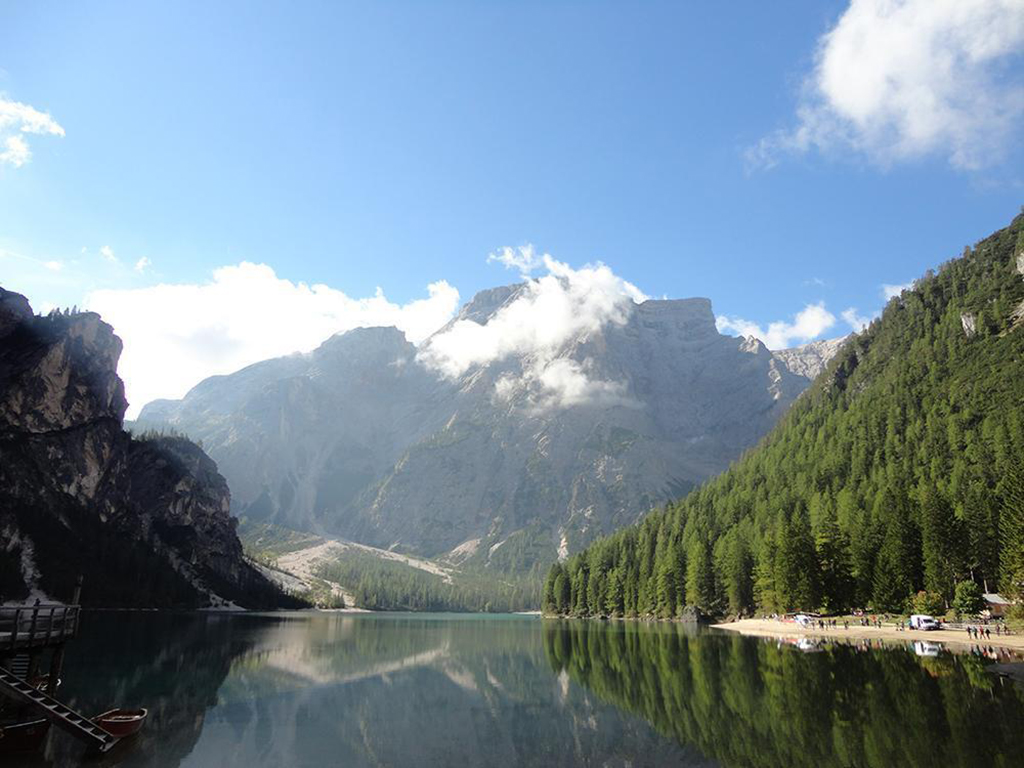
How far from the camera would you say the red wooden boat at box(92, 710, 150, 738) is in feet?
89.9

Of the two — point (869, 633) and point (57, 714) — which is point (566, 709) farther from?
point (869, 633)

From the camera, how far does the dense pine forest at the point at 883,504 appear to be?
9119 cm

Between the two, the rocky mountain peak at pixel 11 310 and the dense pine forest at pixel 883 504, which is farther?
the rocky mountain peak at pixel 11 310

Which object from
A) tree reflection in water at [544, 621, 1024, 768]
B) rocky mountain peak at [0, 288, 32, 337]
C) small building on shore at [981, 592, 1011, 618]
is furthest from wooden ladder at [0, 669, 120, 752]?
rocky mountain peak at [0, 288, 32, 337]

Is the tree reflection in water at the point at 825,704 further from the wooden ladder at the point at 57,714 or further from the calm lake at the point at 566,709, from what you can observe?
the wooden ladder at the point at 57,714

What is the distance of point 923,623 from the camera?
257 feet

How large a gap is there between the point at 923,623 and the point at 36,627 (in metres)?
90.4

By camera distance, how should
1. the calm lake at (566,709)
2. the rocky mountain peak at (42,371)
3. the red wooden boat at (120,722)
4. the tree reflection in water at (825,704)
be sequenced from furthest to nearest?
the rocky mountain peak at (42,371) → the red wooden boat at (120,722) → the calm lake at (566,709) → the tree reflection in water at (825,704)

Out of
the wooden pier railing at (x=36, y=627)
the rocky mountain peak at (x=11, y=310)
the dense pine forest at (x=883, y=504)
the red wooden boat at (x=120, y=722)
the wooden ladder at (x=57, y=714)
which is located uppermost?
the rocky mountain peak at (x=11, y=310)

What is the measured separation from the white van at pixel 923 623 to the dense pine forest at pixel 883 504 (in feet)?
25.3

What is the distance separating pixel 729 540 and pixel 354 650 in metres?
88.6

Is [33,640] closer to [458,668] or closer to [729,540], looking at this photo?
[458,668]

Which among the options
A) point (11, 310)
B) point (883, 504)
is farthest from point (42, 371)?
point (883, 504)

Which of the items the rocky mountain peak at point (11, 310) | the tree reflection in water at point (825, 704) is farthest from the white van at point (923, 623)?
the rocky mountain peak at point (11, 310)
